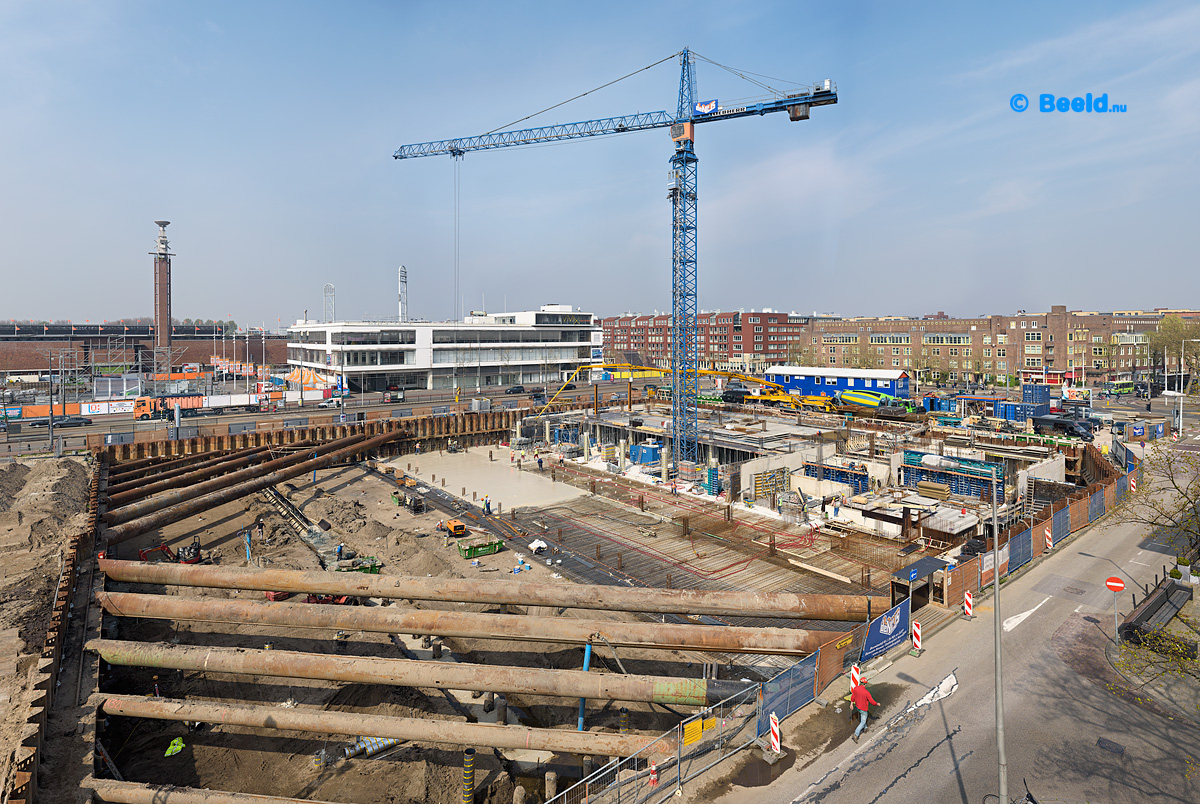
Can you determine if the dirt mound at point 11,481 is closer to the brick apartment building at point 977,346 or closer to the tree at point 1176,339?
the brick apartment building at point 977,346

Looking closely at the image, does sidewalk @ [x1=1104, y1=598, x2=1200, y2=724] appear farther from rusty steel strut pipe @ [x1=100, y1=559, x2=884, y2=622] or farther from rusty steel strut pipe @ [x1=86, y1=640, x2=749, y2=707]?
rusty steel strut pipe @ [x1=86, y1=640, x2=749, y2=707]

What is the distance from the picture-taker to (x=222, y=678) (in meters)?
19.6

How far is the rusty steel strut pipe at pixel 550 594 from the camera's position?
58.3ft

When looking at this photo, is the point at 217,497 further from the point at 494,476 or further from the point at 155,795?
the point at 155,795

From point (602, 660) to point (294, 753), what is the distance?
9127 mm

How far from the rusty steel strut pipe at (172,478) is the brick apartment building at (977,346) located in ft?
243

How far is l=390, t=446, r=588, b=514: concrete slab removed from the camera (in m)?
44.8

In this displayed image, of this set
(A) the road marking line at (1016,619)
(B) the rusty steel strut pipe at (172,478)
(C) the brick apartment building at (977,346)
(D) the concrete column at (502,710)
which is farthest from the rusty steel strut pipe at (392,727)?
(C) the brick apartment building at (977,346)

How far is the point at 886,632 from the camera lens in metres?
19.1

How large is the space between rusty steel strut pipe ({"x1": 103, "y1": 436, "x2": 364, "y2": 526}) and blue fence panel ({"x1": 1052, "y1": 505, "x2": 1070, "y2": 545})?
4472cm

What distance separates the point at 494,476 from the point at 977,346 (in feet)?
320

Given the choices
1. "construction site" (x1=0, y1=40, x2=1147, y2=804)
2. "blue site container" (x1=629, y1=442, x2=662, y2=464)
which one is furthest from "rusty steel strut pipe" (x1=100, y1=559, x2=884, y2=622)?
"blue site container" (x1=629, y1=442, x2=662, y2=464)

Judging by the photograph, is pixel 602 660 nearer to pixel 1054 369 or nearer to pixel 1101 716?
pixel 1101 716

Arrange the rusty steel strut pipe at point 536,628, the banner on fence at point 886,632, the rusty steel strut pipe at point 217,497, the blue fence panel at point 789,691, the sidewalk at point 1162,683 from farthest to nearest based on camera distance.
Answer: the rusty steel strut pipe at point 217,497 < the banner on fence at point 886,632 < the rusty steel strut pipe at point 536,628 < the sidewalk at point 1162,683 < the blue fence panel at point 789,691
